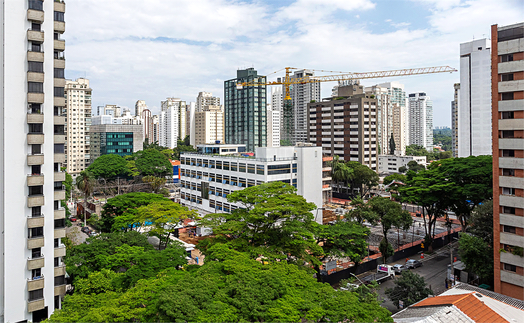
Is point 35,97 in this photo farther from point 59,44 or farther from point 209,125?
point 209,125

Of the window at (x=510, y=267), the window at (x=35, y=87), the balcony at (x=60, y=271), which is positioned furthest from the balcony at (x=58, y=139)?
the window at (x=510, y=267)

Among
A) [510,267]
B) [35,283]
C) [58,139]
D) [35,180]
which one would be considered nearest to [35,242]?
[35,283]

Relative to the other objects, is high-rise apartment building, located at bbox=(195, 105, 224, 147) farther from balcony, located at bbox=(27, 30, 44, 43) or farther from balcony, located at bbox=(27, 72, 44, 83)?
balcony, located at bbox=(27, 72, 44, 83)

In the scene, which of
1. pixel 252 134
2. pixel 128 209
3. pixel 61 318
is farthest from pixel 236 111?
pixel 61 318

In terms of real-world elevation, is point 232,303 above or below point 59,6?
below

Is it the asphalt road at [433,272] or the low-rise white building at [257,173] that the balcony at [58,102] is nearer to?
the low-rise white building at [257,173]

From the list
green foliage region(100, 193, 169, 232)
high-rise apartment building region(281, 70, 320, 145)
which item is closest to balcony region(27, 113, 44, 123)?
green foliage region(100, 193, 169, 232)
